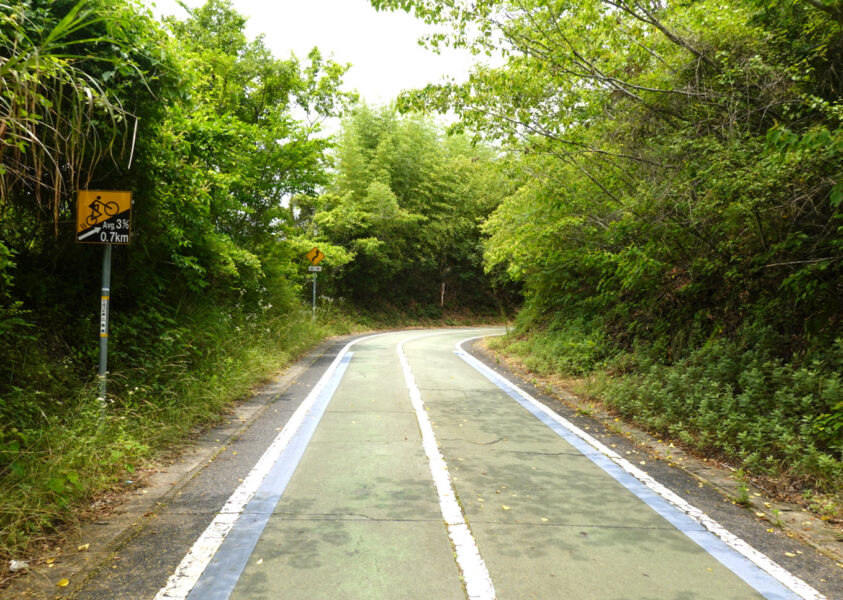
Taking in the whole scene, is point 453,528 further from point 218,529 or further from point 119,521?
point 119,521

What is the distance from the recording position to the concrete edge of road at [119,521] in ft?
9.41

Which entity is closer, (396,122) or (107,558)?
(107,558)

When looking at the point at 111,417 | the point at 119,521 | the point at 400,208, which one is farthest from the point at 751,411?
the point at 400,208

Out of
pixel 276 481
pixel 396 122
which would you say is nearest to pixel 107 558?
pixel 276 481

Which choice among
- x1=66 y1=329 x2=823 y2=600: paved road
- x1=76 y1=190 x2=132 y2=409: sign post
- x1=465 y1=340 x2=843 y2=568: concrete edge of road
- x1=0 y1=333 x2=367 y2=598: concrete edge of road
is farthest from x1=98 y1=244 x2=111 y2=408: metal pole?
x1=465 y1=340 x2=843 y2=568: concrete edge of road

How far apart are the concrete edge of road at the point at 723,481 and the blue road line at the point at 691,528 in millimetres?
611

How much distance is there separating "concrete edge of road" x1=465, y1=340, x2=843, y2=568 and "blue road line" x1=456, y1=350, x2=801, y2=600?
0.61 meters

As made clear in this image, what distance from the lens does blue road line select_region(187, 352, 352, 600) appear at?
287cm

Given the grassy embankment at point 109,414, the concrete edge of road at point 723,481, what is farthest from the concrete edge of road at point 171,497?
the grassy embankment at point 109,414

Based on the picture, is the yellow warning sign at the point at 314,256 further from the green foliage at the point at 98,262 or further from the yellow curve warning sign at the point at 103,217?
the yellow curve warning sign at the point at 103,217

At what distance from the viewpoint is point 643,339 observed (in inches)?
375

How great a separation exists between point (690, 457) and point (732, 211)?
9.63 feet

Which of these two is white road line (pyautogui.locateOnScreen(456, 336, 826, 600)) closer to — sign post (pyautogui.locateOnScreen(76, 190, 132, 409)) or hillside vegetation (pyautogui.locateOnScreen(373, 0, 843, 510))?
hillside vegetation (pyautogui.locateOnScreen(373, 0, 843, 510))

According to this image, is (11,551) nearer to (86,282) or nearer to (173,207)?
(86,282)
